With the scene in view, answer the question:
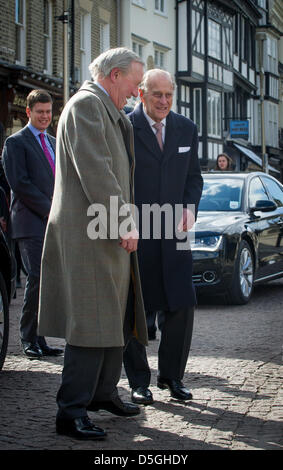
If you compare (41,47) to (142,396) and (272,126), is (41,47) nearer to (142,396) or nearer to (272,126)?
(142,396)

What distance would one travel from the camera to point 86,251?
450 cm

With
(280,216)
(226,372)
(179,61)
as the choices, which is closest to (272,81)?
(179,61)

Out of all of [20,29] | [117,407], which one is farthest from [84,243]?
[20,29]

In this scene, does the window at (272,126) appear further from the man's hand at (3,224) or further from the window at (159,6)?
the man's hand at (3,224)

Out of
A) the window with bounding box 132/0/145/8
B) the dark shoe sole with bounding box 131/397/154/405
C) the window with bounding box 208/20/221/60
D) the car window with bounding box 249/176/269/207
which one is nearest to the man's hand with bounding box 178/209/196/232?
the dark shoe sole with bounding box 131/397/154/405

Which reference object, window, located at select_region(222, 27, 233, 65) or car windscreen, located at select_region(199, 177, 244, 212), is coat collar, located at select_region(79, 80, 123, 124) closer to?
car windscreen, located at select_region(199, 177, 244, 212)

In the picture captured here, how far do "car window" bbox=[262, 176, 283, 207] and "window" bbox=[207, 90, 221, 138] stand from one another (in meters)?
27.7

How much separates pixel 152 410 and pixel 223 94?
39.2m

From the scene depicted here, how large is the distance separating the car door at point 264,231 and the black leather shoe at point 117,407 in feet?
20.7

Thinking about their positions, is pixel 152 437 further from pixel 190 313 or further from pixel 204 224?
pixel 204 224

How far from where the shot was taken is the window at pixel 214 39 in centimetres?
4059

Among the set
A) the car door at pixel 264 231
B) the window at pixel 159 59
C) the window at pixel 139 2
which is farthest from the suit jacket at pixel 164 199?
the window at pixel 159 59

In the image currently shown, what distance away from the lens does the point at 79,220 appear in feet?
14.8
